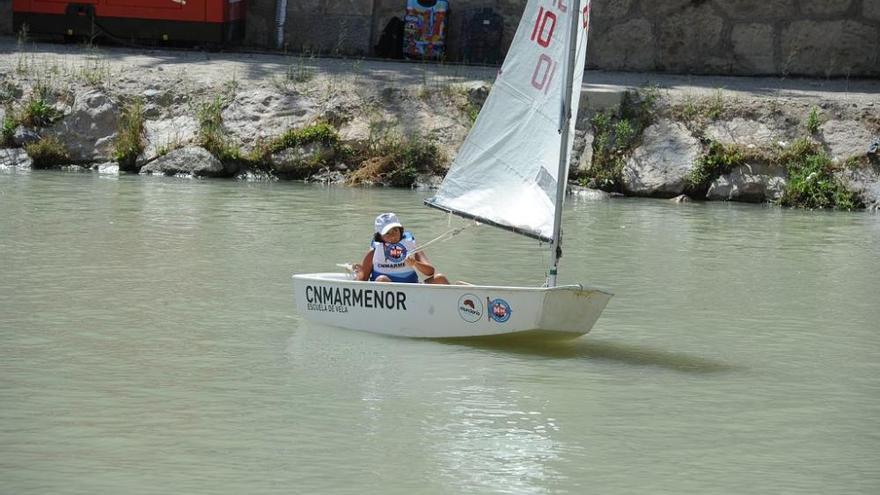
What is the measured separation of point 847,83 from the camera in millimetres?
20719

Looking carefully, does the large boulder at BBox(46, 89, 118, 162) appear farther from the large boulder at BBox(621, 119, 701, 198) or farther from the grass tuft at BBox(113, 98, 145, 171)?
the large boulder at BBox(621, 119, 701, 198)

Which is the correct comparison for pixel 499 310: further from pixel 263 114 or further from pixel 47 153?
pixel 47 153

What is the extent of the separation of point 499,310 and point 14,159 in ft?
38.8

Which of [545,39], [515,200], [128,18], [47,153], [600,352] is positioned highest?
[128,18]

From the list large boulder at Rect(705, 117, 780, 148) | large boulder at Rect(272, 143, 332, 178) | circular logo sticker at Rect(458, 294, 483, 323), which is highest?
large boulder at Rect(705, 117, 780, 148)

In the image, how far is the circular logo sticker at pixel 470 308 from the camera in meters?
10.0

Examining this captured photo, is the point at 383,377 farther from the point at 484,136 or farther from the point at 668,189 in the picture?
the point at 668,189


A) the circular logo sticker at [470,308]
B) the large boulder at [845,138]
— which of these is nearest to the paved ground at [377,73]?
the large boulder at [845,138]

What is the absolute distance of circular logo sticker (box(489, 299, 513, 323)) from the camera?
32.5 feet

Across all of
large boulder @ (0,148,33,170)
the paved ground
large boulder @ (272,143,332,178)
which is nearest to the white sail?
large boulder @ (272,143,332,178)

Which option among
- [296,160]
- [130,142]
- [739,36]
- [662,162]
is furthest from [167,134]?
[739,36]

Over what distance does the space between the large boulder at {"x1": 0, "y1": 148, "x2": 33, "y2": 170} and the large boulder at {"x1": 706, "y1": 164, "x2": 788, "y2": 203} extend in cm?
937

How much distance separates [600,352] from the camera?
33.7 feet

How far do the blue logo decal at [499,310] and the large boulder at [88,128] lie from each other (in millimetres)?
11355
